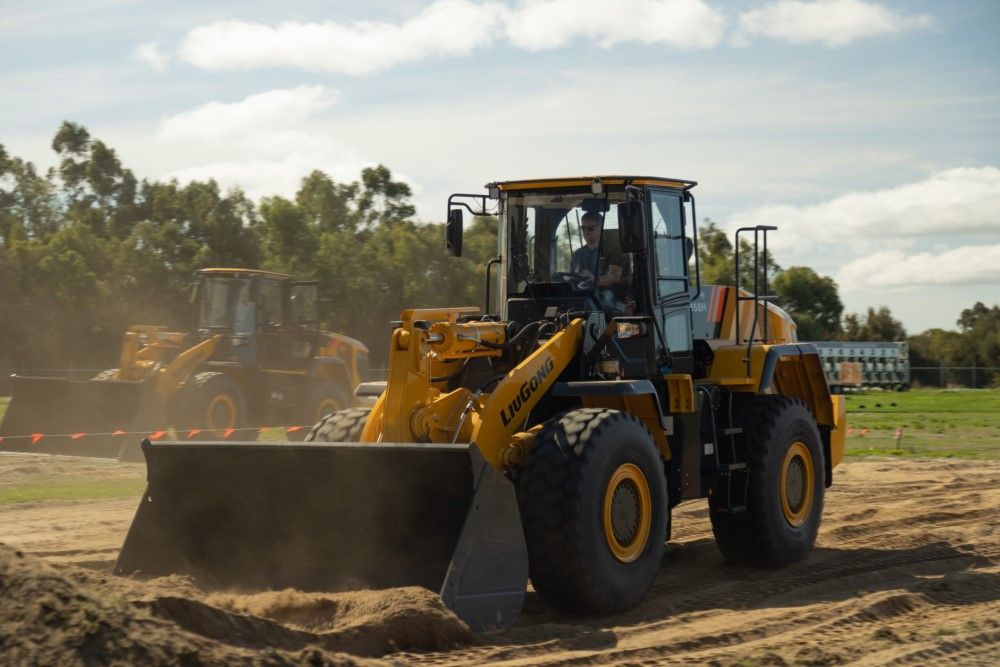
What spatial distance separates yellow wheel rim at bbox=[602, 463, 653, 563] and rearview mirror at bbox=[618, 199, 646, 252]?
1.61m

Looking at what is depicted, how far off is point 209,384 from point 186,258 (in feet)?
89.5

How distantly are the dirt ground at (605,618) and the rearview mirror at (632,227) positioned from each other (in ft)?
8.22

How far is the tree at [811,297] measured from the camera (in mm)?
63062

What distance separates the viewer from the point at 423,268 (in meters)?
50.9

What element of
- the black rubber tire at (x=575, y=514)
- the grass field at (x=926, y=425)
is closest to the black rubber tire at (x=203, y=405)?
the grass field at (x=926, y=425)

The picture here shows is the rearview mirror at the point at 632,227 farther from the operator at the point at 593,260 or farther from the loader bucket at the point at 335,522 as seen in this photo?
the loader bucket at the point at 335,522

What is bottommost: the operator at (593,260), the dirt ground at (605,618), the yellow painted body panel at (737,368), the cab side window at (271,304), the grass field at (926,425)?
the dirt ground at (605,618)

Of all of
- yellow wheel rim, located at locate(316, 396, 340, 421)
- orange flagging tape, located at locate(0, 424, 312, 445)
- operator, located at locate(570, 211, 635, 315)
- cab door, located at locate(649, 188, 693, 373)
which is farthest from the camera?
yellow wheel rim, located at locate(316, 396, 340, 421)

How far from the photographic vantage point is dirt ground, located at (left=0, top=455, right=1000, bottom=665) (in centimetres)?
616

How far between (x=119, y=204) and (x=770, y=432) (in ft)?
165

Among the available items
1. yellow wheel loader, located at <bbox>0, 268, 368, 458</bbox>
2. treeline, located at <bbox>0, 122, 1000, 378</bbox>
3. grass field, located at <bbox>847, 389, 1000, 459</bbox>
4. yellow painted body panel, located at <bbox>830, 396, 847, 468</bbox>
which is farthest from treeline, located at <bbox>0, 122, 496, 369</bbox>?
yellow painted body panel, located at <bbox>830, 396, 847, 468</bbox>

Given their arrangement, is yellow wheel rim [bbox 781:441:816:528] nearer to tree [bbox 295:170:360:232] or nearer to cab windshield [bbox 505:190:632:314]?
cab windshield [bbox 505:190:632:314]

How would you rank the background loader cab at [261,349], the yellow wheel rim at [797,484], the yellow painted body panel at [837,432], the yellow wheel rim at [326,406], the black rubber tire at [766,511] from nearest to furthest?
1. the black rubber tire at [766,511]
2. the yellow wheel rim at [797,484]
3. the yellow painted body panel at [837,432]
4. the background loader cab at [261,349]
5. the yellow wheel rim at [326,406]

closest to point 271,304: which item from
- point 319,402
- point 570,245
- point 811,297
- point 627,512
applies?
point 319,402
